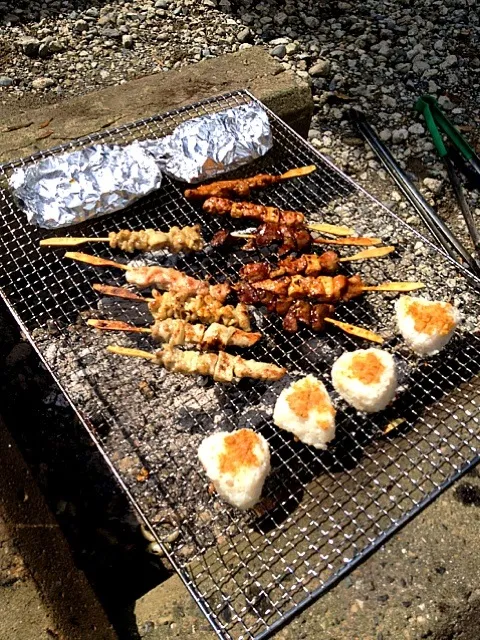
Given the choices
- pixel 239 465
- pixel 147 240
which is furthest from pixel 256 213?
pixel 239 465

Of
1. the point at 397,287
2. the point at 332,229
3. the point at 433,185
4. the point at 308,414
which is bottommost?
the point at 433,185

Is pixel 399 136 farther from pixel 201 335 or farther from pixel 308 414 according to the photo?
pixel 308 414

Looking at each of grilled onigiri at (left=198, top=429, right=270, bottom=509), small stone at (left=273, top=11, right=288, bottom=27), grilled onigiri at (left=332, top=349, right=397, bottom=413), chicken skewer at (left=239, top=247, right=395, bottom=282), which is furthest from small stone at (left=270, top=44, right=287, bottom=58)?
grilled onigiri at (left=198, top=429, right=270, bottom=509)

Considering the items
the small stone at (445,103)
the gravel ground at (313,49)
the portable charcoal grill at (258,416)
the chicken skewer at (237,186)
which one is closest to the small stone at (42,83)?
the gravel ground at (313,49)

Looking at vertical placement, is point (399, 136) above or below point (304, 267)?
below

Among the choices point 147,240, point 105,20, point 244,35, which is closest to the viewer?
point 147,240
